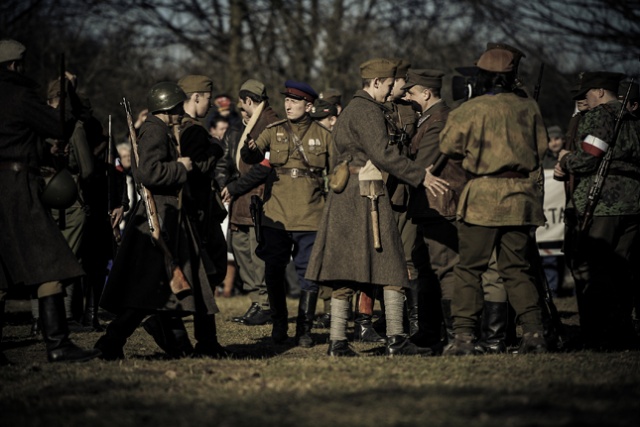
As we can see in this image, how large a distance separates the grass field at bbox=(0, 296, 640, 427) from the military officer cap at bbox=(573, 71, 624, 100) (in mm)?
2229

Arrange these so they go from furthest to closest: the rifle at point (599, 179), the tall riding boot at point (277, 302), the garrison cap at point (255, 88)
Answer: the garrison cap at point (255, 88) → the tall riding boot at point (277, 302) → the rifle at point (599, 179)

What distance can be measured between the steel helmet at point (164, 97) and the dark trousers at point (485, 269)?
2161 mm

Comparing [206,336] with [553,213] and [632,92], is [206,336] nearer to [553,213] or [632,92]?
[632,92]

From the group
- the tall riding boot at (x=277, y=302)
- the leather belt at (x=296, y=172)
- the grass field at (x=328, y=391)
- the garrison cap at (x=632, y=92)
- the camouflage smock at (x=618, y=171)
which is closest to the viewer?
the grass field at (x=328, y=391)

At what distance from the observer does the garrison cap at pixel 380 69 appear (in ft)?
26.9

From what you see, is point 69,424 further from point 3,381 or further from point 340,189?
point 340,189

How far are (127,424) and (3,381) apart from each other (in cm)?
170

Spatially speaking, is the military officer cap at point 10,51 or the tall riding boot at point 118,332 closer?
the military officer cap at point 10,51

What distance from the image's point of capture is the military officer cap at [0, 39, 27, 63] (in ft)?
24.8

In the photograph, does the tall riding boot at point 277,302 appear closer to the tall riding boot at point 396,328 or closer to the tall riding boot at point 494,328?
the tall riding boot at point 396,328

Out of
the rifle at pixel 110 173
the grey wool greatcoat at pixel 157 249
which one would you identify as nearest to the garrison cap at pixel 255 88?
the rifle at pixel 110 173

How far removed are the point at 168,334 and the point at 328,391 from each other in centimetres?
215

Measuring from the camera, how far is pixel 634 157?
8789mm

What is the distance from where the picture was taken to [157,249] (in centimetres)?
768
